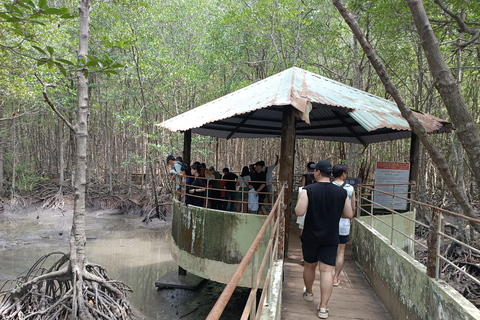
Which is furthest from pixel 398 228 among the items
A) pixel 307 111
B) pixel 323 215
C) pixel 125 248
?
pixel 125 248

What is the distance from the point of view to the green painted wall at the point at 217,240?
19.9ft

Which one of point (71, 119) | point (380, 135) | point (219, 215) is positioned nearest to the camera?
point (219, 215)

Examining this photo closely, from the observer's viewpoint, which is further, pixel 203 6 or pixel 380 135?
pixel 203 6

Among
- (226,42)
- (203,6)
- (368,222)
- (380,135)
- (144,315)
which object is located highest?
(203,6)

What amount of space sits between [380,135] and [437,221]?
5.52 m

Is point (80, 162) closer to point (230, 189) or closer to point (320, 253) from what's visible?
point (230, 189)

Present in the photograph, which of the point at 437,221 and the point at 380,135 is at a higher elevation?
the point at 380,135

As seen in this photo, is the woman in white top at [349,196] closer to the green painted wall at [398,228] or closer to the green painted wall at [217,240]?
the green painted wall at [217,240]

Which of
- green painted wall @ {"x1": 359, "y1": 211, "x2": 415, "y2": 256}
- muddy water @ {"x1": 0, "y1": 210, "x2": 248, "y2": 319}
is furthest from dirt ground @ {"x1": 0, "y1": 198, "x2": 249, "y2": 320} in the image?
green painted wall @ {"x1": 359, "y1": 211, "x2": 415, "y2": 256}

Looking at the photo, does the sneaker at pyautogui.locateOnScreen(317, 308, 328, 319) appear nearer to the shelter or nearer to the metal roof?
the shelter

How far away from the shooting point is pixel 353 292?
4.71m

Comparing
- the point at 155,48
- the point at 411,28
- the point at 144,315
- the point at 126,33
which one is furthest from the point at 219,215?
the point at 155,48

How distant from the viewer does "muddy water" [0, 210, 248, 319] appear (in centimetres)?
823

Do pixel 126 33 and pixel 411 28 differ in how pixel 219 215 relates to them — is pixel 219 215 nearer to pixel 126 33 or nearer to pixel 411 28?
pixel 411 28
